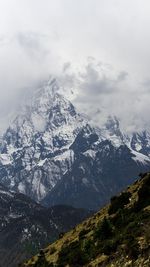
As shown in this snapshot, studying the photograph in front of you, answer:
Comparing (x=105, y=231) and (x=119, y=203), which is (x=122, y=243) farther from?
(x=119, y=203)

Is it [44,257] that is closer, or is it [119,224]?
[119,224]

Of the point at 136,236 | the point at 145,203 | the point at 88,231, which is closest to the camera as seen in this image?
the point at 136,236

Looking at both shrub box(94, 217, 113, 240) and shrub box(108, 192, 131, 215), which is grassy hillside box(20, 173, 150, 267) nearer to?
shrub box(94, 217, 113, 240)

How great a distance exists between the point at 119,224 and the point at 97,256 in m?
9.34

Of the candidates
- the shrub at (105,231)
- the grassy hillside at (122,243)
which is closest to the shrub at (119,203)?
the grassy hillside at (122,243)

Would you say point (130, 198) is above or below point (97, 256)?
above

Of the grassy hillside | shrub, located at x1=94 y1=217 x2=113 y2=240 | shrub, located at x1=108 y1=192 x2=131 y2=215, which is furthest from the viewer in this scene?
shrub, located at x1=108 y1=192 x2=131 y2=215

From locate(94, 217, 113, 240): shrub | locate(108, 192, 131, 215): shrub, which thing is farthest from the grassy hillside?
locate(108, 192, 131, 215): shrub

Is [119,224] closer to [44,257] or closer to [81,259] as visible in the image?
[81,259]

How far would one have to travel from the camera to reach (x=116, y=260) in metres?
43.3

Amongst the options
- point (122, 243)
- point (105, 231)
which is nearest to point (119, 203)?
point (105, 231)

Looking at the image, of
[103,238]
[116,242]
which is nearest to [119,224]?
[103,238]

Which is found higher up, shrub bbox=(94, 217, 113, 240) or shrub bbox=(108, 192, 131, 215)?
shrub bbox=(108, 192, 131, 215)

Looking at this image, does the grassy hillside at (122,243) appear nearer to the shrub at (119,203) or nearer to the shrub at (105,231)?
the shrub at (105,231)
